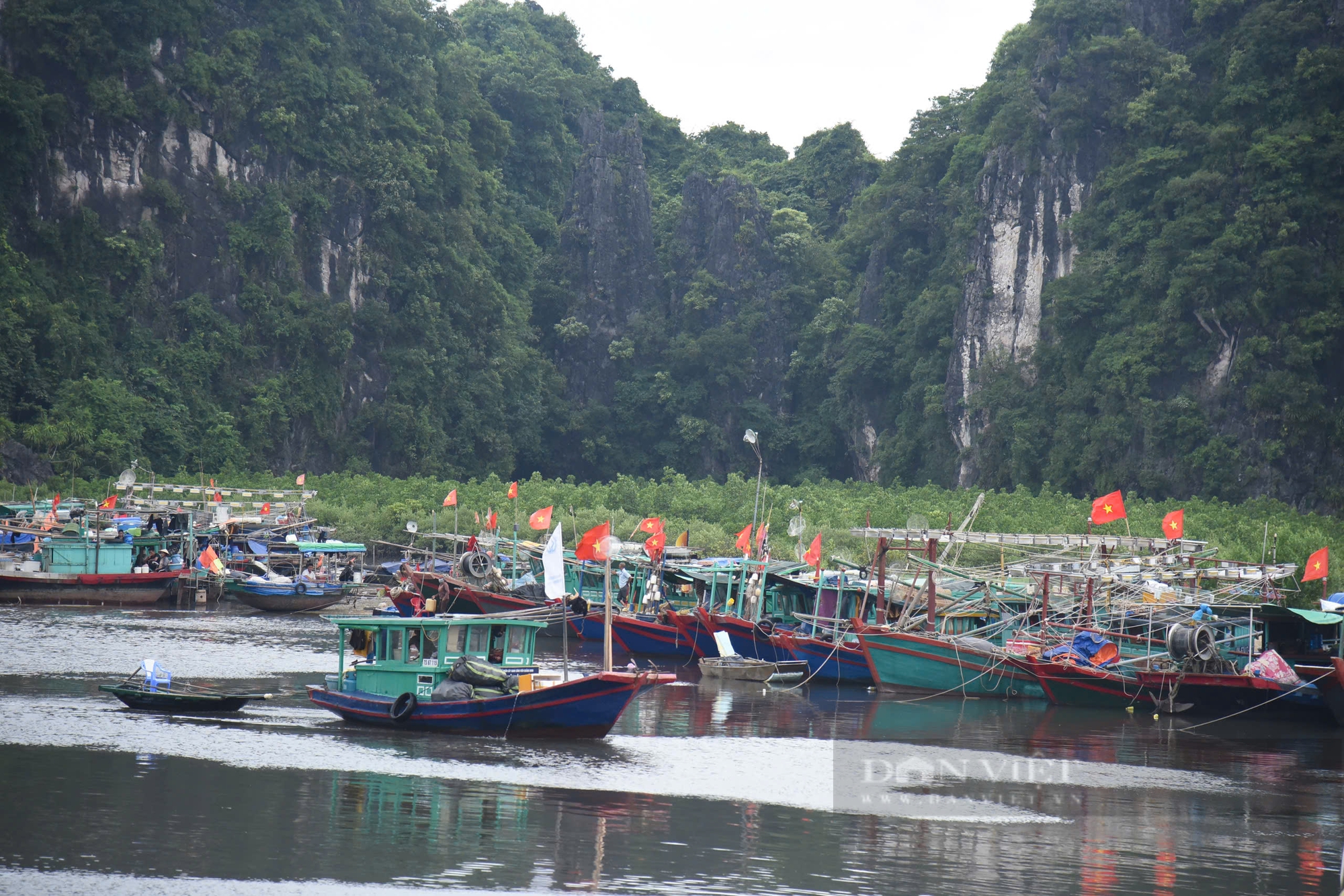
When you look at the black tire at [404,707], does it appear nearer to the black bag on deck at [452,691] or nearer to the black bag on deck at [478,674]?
the black bag on deck at [452,691]

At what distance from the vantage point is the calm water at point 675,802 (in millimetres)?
15422

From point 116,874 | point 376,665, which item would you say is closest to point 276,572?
point 376,665

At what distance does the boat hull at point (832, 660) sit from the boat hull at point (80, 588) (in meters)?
20.1

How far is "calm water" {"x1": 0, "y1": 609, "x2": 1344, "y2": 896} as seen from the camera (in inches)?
607

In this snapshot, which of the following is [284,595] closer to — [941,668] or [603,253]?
[941,668]

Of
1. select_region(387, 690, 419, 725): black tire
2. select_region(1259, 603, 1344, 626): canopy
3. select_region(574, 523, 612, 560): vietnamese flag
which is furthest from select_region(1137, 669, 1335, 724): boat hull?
select_region(387, 690, 419, 725): black tire

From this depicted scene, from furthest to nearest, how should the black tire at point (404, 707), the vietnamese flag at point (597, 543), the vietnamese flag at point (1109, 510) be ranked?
the vietnamese flag at point (1109, 510), the vietnamese flag at point (597, 543), the black tire at point (404, 707)

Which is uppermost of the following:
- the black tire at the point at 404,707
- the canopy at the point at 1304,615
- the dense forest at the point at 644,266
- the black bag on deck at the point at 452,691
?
the dense forest at the point at 644,266

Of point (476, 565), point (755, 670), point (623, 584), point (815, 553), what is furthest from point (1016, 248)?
point (755, 670)

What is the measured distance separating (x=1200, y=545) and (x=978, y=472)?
140 feet

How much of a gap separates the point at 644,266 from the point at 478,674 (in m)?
72.6

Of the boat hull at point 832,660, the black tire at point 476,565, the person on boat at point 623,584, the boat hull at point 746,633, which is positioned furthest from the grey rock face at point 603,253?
the boat hull at point 832,660

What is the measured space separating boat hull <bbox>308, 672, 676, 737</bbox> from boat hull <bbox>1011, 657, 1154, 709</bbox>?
941 cm

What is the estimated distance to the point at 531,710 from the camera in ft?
73.3
